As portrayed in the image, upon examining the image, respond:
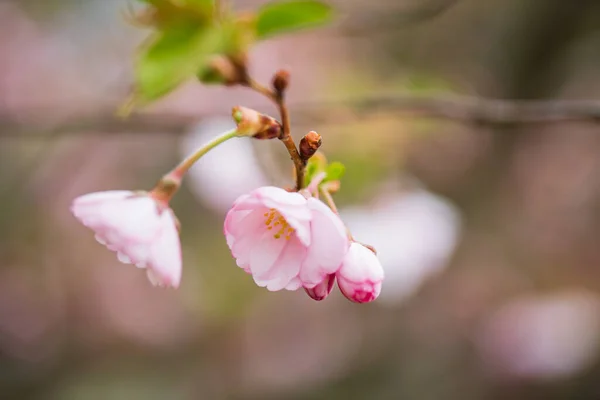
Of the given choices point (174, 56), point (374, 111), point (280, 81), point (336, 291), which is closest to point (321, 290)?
point (280, 81)

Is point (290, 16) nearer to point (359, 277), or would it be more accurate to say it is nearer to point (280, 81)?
point (280, 81)

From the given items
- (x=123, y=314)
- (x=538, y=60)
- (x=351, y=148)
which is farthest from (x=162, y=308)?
(x=538, y=60)

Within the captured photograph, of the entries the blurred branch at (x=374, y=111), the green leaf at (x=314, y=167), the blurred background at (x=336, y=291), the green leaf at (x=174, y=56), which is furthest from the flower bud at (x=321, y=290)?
the blurred background at (x=336, y=291)

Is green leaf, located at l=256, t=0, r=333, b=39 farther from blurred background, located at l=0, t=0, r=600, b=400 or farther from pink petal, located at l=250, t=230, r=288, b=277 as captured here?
blurred background, located at l=0, t=0, r=600, b=400

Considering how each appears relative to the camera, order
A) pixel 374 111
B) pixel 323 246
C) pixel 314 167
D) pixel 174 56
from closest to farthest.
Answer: pixel 323 246
pixel 314 167
pixel 174 56
pixel 374 111

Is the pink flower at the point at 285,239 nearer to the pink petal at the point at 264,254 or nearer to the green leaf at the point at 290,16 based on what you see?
the pink petal at the point at 264,254

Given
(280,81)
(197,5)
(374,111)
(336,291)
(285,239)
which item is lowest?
(285,239)

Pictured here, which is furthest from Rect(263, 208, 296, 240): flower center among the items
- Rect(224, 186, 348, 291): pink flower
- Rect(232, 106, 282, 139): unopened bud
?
Rect(232, 106, 282, 139): unopened bud
